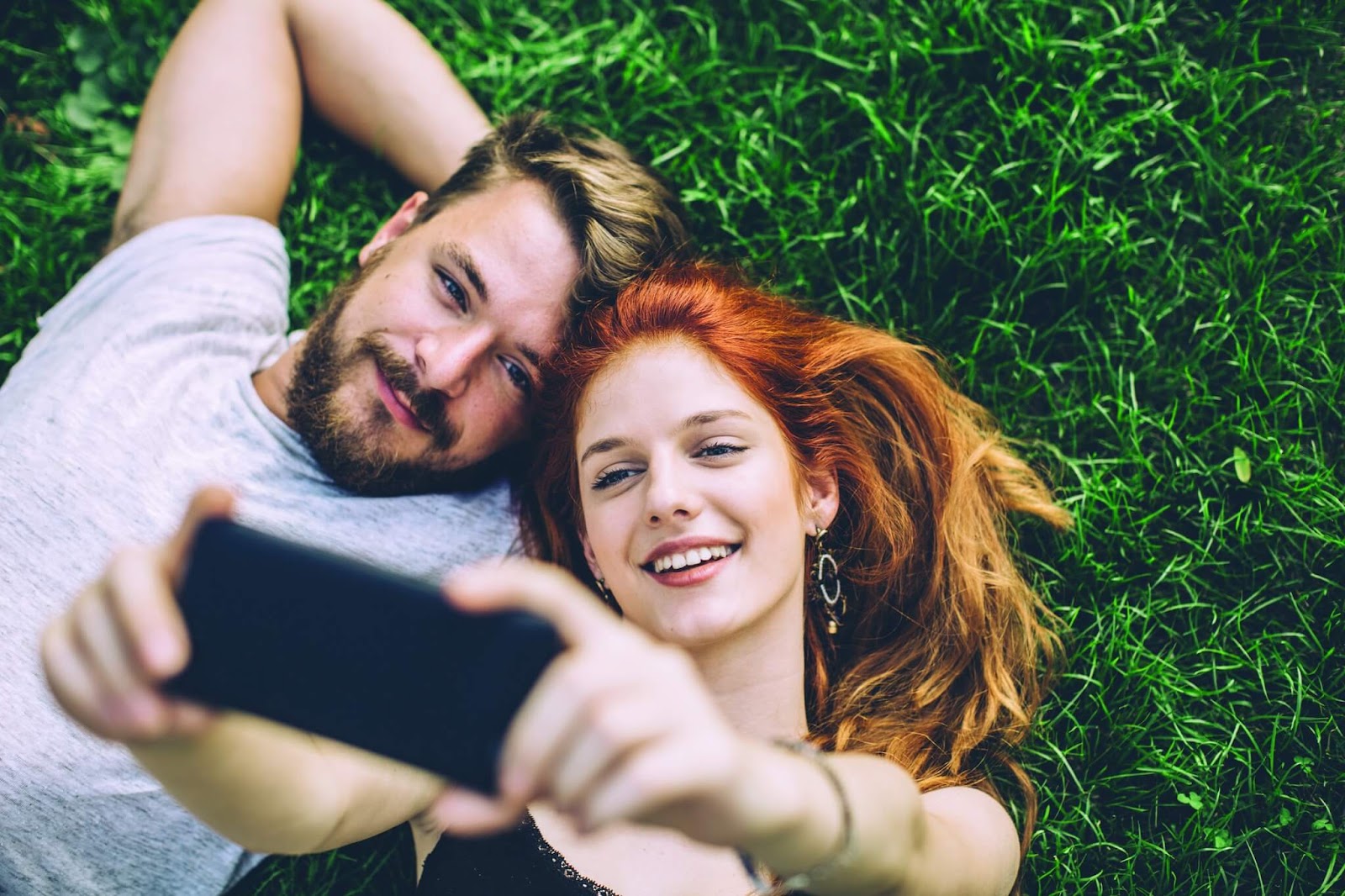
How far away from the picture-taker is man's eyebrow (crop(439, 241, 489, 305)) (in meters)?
2.98

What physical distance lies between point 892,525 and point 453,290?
1676 mm

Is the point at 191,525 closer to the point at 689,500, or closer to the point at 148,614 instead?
the point at 148,614

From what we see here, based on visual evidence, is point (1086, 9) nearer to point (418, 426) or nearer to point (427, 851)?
point (418, 426)

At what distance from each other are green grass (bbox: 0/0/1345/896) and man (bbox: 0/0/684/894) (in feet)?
1.26

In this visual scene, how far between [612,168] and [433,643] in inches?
93.9

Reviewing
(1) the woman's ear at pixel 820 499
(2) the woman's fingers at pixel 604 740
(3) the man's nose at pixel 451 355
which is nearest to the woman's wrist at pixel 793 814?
(2) the woman's fingers at pixel 604 740

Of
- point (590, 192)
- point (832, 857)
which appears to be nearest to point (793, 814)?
point (832, 857)

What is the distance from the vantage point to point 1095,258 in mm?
3418

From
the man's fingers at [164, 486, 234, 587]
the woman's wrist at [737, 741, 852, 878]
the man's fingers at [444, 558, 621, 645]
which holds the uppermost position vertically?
the man's fingers at [164, 486, 234, 587]

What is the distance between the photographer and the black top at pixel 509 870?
2395 millimetres

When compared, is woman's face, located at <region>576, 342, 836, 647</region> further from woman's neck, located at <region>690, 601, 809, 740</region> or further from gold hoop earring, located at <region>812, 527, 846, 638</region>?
gold hoop earring, located at <region>812, 527, 846, 638</region>

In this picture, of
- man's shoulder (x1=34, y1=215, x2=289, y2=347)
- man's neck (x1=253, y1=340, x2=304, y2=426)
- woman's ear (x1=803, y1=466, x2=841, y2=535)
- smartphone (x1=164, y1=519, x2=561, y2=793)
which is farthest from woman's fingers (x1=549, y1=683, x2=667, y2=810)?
man's shoulder (x1=34, y1=215, x2=289, y2=347)

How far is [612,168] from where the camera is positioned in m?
3.24

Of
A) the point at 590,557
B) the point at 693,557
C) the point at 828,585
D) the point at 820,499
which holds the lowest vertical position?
the point at 828,585
